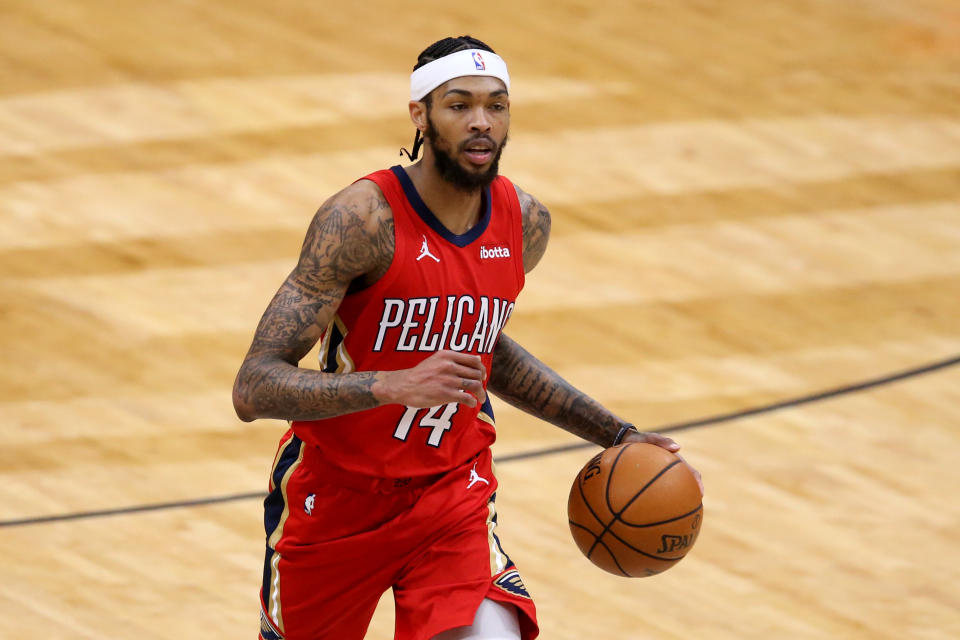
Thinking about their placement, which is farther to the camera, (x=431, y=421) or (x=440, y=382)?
(x=431, y=421)

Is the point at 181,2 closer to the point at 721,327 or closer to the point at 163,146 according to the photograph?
the point at 163,146

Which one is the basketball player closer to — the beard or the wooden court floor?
the beard

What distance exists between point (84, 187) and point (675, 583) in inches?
173

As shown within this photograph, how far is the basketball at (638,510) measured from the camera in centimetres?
396

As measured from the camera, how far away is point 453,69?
3.66 meters

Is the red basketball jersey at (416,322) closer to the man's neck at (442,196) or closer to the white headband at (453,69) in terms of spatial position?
the man's neck at (442,196)

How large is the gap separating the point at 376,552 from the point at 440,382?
0.74m

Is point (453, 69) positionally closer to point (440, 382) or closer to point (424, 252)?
point (424, 252)

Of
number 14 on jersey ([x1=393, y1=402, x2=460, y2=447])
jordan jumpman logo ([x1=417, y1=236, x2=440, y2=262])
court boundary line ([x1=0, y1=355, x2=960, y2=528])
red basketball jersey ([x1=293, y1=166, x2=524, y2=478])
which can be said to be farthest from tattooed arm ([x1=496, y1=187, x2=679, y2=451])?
court boundary line ([x1=0, y1=355, x2=960, y2=528])

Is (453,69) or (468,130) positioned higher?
(453,69)

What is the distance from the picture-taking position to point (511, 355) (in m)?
4.20

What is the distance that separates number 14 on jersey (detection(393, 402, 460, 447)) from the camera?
12.2 feet

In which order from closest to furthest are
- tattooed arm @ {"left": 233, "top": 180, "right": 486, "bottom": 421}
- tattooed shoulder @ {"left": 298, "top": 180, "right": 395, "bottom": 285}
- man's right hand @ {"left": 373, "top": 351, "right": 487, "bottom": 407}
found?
man's right hand @ {"left": 373, "top": 351, "right": 487, "bottom": 407}
tattooed arm @ {"left": 233, "top": 180, "right": 486, "bottom": 421}
tattooed shoulder @ {"left": 298, "top": 180, "right": 395, "bottom": 285}

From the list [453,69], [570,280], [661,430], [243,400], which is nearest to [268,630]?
[243,400]
